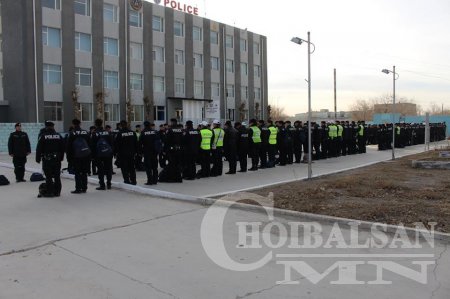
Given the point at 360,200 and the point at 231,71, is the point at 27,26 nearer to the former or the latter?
the point at 231,71

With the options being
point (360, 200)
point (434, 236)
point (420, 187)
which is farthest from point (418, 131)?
point (434, 236)

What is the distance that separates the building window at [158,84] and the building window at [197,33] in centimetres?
737

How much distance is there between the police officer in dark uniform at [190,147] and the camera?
13922mm

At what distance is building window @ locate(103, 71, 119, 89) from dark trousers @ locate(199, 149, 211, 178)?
102ft

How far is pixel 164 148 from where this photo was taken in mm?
13562

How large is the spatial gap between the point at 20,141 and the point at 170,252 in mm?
9868

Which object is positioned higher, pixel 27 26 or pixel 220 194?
pixel 27 26

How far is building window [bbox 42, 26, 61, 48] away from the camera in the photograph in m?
38.7

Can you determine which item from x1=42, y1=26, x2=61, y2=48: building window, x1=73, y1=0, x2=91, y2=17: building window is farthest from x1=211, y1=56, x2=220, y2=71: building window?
x1=42, y1=26, x2=61, y2=48: building window

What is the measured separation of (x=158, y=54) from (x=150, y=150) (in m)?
37.7

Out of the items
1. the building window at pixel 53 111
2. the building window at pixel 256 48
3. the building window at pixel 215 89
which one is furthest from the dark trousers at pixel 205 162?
the building window at pixel 256 48

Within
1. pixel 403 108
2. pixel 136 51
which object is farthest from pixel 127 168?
pixel 403 108

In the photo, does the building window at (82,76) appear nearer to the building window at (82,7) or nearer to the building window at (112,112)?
the building window at (112,112)

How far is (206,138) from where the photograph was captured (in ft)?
47.3
